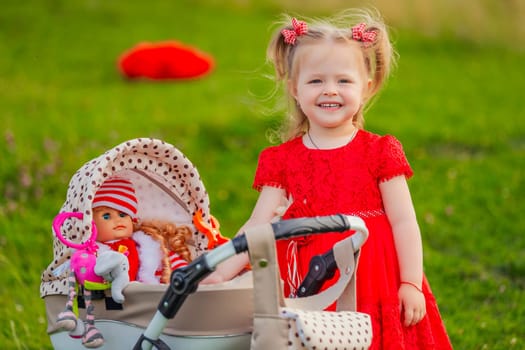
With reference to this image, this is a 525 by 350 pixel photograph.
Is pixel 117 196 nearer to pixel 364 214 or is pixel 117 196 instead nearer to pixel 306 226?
pixel 364 214

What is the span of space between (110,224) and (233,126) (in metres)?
4.57

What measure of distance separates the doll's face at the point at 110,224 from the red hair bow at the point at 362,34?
119cm

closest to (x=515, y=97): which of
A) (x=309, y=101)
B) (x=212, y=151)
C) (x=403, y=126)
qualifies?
(x=403, y=126)

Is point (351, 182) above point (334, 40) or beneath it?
beneath

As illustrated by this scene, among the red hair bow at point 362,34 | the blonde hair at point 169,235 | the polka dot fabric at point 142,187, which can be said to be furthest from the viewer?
the blonde hair at point 169,235

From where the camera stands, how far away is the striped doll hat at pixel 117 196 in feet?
11.0

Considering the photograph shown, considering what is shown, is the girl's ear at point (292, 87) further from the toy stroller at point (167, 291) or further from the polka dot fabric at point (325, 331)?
the polka dot fabric at point (325, 331)

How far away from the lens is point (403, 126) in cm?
813

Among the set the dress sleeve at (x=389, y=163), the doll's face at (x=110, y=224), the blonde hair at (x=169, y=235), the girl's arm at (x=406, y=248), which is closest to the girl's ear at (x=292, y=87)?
the dress sleeve at (x=389, y=163)

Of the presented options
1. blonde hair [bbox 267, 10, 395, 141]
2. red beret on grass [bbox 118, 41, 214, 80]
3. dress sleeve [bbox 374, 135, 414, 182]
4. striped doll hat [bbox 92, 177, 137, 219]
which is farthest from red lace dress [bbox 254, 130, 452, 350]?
red beret on grass [bbox 118, 41, 214, 80]

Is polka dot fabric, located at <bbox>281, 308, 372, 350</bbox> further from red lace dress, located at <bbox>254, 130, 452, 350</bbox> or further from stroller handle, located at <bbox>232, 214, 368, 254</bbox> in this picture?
red lace dress, located at <bbox>254, 130, 452, 350</bbox>

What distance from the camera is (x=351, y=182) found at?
3096mm

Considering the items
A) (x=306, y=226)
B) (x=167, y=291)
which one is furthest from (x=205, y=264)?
(x=306, y=226)

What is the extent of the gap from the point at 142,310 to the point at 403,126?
5724mm
